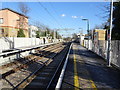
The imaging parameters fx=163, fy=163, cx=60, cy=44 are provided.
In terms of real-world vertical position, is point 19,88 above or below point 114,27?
below

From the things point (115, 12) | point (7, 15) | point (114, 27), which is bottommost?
point (114, 27)

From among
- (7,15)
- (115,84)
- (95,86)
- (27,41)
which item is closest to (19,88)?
(95,86)

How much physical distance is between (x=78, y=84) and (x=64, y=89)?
0.89 metres

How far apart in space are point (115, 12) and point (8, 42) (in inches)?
677

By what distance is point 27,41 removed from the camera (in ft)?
131

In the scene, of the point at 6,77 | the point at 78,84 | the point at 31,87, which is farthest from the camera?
the point at 6,77

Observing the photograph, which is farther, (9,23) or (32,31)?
(32,31)

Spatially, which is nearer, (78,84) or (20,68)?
(78,84)

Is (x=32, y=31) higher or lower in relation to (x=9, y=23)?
lower

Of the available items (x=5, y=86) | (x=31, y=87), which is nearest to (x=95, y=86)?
(x=31, y=87)

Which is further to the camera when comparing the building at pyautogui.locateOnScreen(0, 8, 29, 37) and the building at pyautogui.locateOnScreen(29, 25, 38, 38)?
the building at pyautogui.locateOnScreen(0, 8, 29, 37)

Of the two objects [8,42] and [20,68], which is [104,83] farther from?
[8,42]

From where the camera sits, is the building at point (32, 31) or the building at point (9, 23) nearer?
the building at point (32, 31)

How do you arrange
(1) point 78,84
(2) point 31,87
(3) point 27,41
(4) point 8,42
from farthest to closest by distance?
(3) point 27,41 < (4) point 8,42 < (2) point 31,87 < (1) point 78,84
